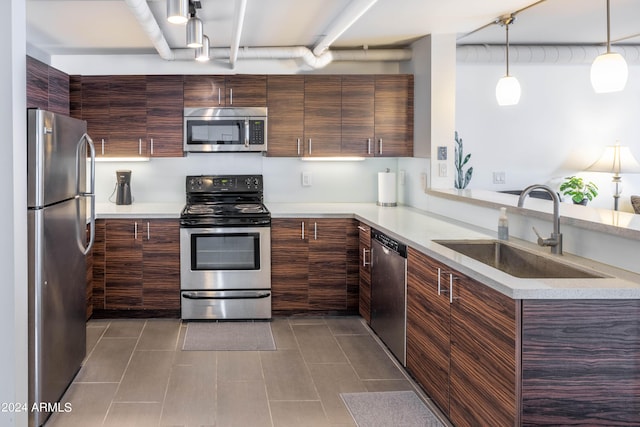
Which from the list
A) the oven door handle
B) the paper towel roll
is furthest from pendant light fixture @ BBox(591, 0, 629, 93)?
the oven door handle

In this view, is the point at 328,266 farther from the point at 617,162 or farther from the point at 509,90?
the point at 617,162

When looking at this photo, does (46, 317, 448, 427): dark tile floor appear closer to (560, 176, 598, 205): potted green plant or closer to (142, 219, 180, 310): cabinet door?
(142, 219, 180, 310): cabinet door

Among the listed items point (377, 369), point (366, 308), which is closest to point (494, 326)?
point (377, 369)

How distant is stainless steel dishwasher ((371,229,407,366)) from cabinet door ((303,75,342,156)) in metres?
1.23

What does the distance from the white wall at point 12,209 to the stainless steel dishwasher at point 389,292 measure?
6.72ft

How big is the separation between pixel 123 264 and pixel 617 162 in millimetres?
4696

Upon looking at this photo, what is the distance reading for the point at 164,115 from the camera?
5.30 meters

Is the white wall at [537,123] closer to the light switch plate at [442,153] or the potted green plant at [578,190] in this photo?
the potted green plant at [578,190]

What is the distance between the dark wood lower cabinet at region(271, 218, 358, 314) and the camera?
200 inches

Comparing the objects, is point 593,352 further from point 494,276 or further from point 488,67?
point 488,67

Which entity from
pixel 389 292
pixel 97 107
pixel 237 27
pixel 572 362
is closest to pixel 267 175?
pixel 97 107

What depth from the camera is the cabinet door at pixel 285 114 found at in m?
5.35

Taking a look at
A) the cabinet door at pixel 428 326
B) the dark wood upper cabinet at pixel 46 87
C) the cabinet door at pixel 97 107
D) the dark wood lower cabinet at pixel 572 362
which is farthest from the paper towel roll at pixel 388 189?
the dark wood lower cabinet at pixel 572 362

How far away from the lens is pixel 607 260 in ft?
8.82
